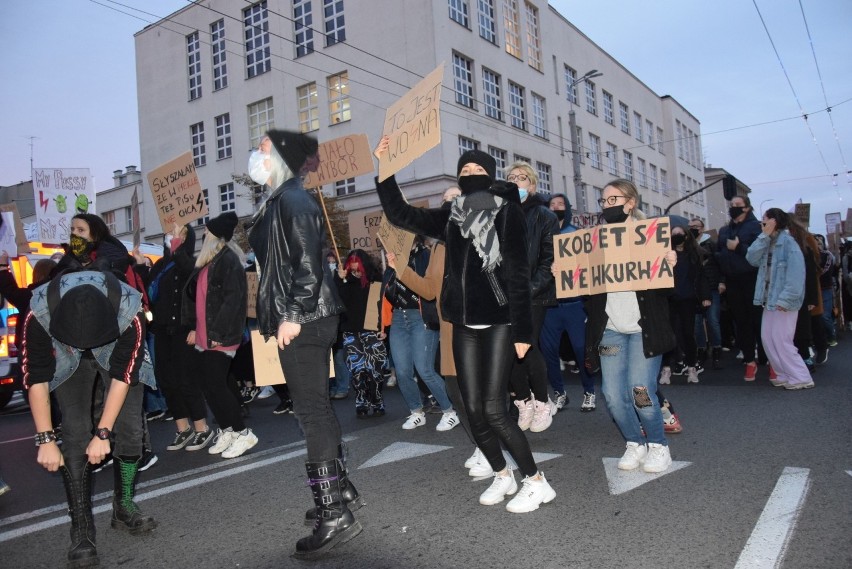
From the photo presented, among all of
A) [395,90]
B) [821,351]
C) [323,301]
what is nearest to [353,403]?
[323,301]

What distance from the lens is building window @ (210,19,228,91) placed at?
34.2 meters

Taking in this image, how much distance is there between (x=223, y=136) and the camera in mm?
34500

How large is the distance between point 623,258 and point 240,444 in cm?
347

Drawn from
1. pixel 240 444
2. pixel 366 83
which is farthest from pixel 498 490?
pixel 366 83

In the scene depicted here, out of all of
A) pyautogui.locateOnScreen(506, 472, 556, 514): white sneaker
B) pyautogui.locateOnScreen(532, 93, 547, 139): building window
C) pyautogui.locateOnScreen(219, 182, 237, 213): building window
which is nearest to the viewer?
pyautogui.locateOnScreen(506, 472, 556, 514): white sneaker

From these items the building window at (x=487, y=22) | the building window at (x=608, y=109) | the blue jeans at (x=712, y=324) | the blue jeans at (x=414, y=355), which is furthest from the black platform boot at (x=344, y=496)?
the building window at (x=608, y=109)

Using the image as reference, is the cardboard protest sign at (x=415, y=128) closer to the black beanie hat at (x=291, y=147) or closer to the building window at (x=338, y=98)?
the black beanie hat at (x=291, y=147)

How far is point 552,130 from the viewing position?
119 feet

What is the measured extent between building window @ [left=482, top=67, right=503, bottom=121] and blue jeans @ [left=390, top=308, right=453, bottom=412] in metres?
24.9

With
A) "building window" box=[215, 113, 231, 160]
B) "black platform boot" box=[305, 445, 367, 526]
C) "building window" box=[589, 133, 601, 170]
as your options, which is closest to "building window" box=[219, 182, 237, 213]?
"building window" box=[215, 113, 231, 160]

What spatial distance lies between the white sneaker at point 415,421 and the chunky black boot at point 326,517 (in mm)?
3132

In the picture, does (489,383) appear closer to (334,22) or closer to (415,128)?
(415,128)

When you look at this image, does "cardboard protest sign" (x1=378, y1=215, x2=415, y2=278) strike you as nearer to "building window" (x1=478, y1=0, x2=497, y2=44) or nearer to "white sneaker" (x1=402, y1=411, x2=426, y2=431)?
"white sneaker" (x1=402, y1=411, x2=426, y2=431)

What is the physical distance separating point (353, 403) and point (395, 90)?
21435 mm
